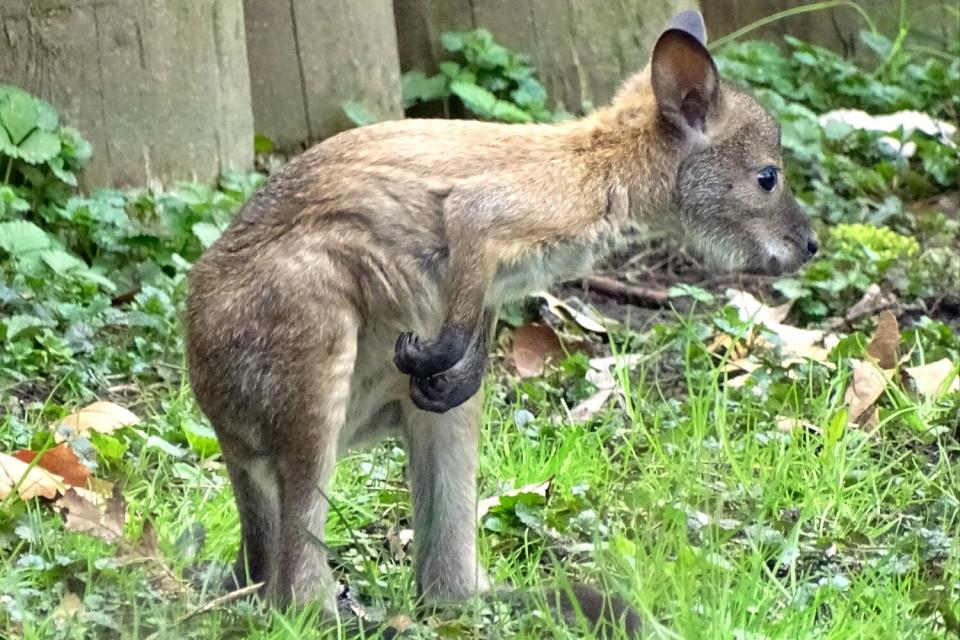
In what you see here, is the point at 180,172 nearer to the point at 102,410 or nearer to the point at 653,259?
the point at 102,410

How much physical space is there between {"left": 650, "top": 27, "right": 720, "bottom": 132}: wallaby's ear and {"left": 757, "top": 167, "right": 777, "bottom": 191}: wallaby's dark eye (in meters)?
0.24

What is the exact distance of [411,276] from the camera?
3.79 meters

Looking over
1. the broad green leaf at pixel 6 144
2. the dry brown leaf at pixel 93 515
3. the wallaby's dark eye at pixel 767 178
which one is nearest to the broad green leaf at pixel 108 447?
the dry brown leaf at pixel 93 515

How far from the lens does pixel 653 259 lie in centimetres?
713

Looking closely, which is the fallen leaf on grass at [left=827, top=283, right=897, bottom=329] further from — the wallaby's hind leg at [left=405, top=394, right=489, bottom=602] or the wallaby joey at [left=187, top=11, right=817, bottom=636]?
the wallaby's hind leg at [left=405, top=394, right=489, bottom=602]

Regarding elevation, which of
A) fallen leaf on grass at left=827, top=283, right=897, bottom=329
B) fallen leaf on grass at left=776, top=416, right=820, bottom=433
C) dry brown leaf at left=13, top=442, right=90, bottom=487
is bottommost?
fallen leaf on grass at left=827, top=283, right=897, bottom=329

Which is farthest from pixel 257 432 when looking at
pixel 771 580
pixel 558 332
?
pixel 558 332

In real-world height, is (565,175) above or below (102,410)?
above

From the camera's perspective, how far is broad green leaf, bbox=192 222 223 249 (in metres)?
5.84

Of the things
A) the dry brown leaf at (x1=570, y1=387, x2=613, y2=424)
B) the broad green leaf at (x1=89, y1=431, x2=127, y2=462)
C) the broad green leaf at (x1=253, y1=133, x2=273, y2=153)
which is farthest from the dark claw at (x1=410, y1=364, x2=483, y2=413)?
the broad green leaf at (x1=253, y1=133, x2=273, y2=153)

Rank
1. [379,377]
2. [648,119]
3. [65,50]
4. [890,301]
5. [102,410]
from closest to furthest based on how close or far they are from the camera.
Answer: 1. [379,377]
2. [648,119]
3. [102,410]
4. [65,50]
5. [890,301]

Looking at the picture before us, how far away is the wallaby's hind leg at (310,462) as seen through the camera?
362cm

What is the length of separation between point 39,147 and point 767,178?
111 inches

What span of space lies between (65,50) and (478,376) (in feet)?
9.02
